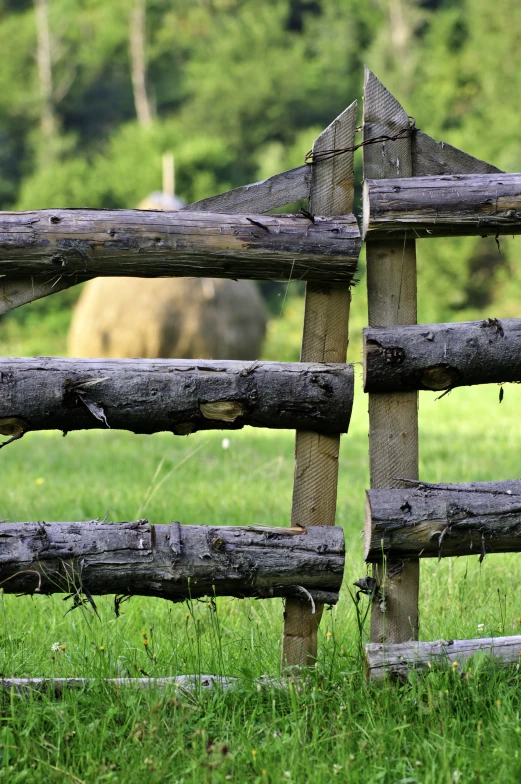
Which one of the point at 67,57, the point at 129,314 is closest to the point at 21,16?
the point at 67,57

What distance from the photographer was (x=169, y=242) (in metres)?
3.03

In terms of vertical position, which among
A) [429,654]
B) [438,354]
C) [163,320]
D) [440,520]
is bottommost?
[429,654]

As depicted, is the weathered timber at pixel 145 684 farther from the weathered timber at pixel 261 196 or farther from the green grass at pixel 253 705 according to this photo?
the weathered timber at pixel 261 196

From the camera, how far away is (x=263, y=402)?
118 inches

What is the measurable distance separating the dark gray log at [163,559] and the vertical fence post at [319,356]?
13cm

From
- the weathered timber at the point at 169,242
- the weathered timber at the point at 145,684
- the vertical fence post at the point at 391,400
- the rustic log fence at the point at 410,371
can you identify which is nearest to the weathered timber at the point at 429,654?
the rustic log fence at the point at 410,371

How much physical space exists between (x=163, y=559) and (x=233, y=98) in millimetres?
32674

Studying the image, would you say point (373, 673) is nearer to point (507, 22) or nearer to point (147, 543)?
point (147, 543)

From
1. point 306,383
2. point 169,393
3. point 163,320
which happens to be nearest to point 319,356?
point 306,383

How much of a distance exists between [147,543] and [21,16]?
39.6 metres

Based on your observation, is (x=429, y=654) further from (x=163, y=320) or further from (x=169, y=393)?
(x=163, y=320)

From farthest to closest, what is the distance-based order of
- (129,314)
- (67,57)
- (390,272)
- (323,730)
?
(67,57) < (129,314) < (390,272) < (323,730)

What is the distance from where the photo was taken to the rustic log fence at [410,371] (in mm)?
2998

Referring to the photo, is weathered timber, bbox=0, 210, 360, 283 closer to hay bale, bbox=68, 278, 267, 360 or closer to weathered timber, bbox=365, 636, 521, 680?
weathered timber, bbox=365, 636, 521, 680
